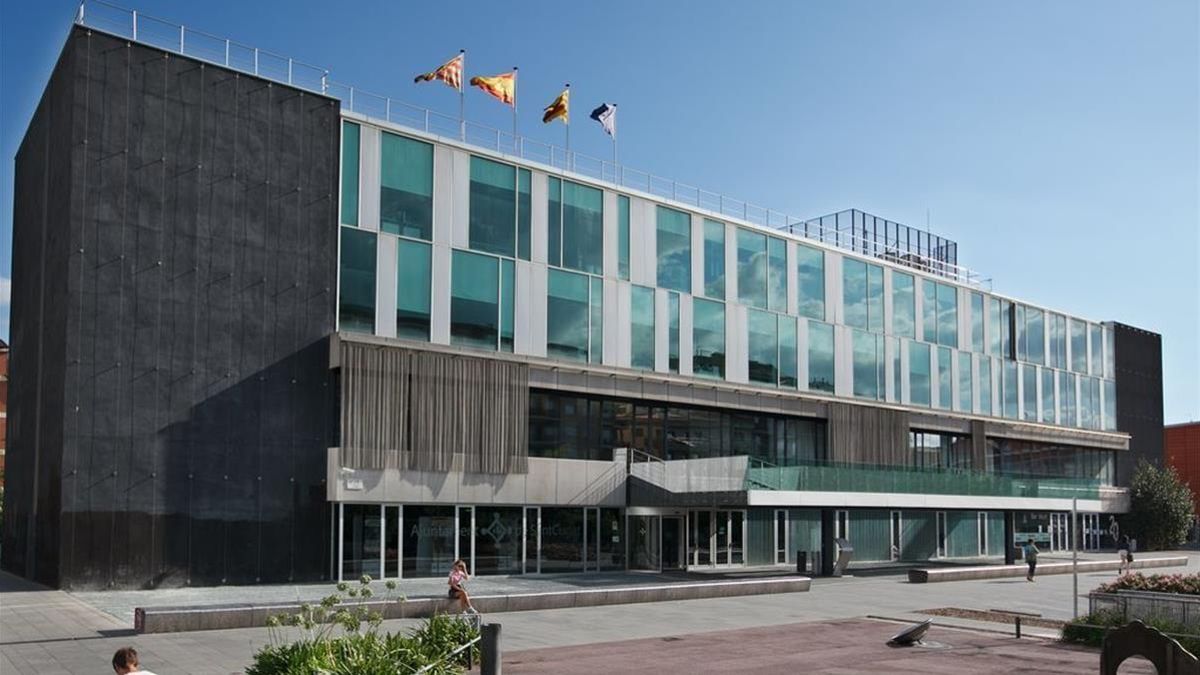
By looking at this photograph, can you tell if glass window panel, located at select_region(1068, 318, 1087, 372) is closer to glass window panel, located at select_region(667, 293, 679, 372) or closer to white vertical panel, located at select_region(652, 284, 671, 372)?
glass window panel, located at select_region(667, 293, 679, 372)

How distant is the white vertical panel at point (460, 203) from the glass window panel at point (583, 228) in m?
4.32

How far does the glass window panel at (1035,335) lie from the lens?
64438mm

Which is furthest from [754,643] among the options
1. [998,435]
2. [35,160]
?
[998,435]

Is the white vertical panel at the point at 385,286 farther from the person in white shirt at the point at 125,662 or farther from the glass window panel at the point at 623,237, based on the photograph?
the person in white shirt at the point at 125,662

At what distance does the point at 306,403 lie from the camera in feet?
114

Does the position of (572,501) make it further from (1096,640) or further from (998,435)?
(998,435)

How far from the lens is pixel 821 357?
50.8m

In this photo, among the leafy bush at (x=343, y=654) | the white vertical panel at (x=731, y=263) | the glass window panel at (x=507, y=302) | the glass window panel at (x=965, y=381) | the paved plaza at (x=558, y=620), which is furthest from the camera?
the glass window panel at (x=965, y=381)

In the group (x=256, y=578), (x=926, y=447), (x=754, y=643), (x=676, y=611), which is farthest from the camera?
(x=926, y=447)

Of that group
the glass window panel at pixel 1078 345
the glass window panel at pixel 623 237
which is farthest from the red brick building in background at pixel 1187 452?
the glass window panel at pixel 623 237

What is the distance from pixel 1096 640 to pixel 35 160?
35.8 metres

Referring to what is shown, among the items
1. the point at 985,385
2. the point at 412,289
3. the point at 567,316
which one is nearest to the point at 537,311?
the point at 567,316

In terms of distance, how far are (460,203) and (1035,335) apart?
3998 cm

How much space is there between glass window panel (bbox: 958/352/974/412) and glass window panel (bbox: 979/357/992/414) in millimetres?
974
